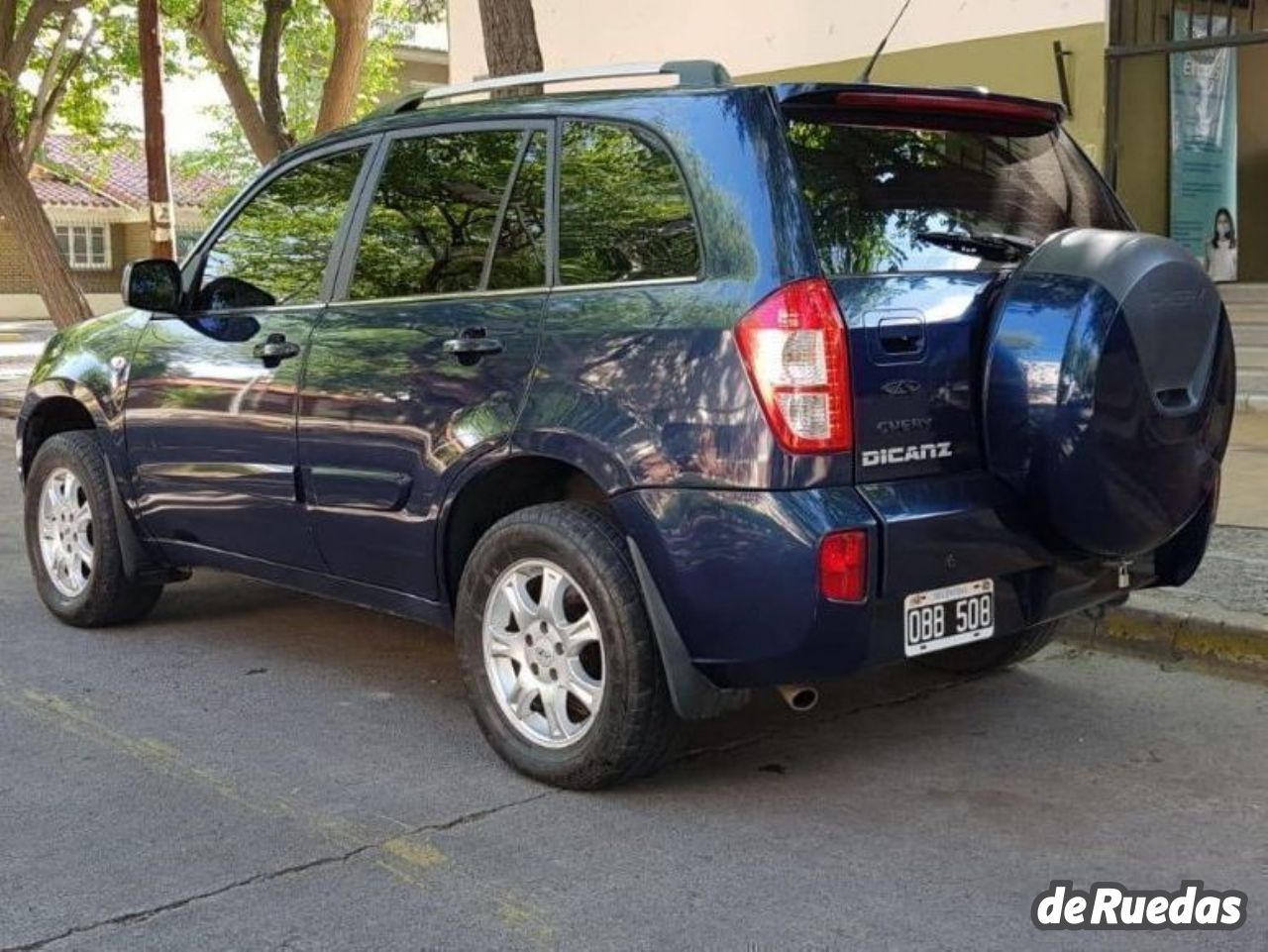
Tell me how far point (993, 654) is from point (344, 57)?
10.2 metres

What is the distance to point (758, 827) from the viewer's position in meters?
3.76

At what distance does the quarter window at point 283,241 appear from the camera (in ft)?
15.8

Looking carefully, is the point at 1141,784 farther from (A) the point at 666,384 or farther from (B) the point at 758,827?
(A) the point at 666,384

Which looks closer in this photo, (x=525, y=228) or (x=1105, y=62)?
(x=525, y=228)

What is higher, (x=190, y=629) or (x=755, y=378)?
(x=755, y=378)

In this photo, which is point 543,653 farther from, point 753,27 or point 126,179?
point 126,179

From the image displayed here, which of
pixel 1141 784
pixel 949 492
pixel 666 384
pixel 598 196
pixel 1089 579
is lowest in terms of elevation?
pixel 1141 784

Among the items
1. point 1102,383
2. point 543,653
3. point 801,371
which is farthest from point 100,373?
point 1102,383

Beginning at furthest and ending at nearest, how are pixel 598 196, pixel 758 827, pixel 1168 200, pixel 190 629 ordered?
pixel 1168 200 < pixel 190 629 < pixel 598 196 < pixel 758 827

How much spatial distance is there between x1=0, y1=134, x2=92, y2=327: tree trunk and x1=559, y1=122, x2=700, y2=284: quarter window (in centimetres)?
1196

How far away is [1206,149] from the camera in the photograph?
466 inches

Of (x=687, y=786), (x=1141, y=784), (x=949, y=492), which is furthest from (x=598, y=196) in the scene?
(x=1141, y=784)

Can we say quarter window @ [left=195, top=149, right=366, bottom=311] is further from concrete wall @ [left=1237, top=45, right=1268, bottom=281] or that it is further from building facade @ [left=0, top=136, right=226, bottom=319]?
building facade @ [left=0, top=136, right=226, bottom=319]

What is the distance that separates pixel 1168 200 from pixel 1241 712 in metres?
7.94
